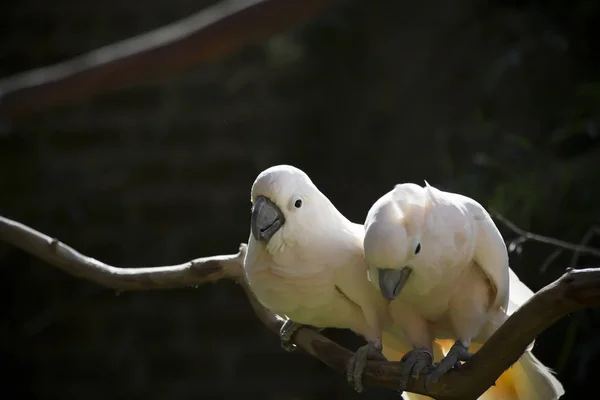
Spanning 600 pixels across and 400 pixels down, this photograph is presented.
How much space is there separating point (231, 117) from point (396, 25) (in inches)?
31.1

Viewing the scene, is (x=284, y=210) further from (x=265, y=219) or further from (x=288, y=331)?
(x=288, y=331)

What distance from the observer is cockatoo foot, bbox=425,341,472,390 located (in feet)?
3.88

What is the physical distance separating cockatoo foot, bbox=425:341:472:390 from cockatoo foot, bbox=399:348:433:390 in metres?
0.02

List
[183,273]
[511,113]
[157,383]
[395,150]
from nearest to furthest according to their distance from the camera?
1. [183,273]
2. [511,113]
3. [395,150]
4. [157,383]

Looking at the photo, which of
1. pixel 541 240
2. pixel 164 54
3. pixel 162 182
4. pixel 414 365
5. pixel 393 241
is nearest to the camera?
pixel 393 241

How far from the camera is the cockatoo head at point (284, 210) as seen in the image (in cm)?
123

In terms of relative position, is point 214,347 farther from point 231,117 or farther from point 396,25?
point 396,25

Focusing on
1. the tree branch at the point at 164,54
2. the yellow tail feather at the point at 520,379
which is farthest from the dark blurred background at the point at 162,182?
the yellow tail feather at the point at 520,379

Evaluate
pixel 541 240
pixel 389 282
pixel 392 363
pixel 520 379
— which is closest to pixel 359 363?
pixel 392 363

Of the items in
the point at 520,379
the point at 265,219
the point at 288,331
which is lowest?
the point at 520,379

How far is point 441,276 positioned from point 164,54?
4.27ft

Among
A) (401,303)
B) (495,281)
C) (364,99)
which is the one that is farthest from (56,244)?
(364,99)

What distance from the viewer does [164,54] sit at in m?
2.24

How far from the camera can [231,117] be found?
3.22 metres
